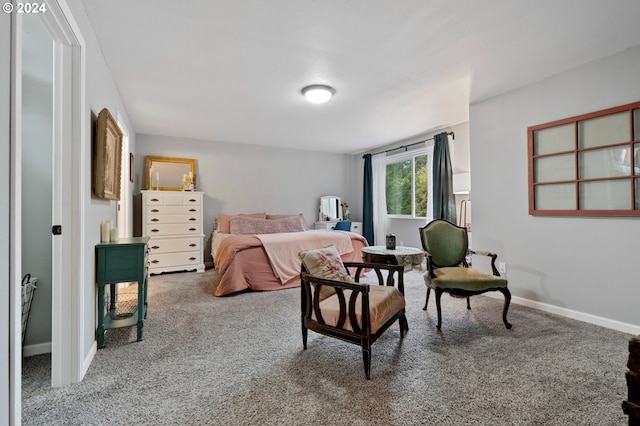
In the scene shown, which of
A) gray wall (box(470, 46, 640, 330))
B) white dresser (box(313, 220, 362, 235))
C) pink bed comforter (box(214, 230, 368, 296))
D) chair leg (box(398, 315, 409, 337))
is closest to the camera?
chair leg (box(398, 315, 409, 337))

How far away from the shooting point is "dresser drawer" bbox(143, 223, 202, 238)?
478 cm

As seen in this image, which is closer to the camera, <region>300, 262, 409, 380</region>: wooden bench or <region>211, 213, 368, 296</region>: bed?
<region>300, 262, 409, 380</region>: wooden bench

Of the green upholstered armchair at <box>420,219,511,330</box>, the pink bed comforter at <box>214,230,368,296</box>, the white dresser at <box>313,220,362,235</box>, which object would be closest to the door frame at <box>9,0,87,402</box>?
the pink bed comforter at <box>214,230,368,296</box>

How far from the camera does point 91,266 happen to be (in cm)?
210

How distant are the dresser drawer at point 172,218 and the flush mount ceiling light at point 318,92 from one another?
2983mm

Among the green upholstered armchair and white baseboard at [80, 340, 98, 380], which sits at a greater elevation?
the green upholstered armchair

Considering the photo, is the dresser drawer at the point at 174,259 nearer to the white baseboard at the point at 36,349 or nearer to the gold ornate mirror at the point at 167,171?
the gold ornate mirror at the point at 167,171

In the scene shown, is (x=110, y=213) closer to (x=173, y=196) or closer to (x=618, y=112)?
(x=173, y=196)

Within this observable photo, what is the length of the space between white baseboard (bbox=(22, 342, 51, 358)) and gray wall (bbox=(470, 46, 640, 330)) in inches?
168

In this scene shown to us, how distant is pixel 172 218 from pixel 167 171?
0.97m

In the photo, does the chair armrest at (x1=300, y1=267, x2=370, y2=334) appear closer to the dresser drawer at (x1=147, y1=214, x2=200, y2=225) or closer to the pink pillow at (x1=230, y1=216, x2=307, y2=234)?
the pink pillow at (x1=230, y1=216, x2=307, y2=234)

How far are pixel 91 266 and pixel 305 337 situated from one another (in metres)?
1.60

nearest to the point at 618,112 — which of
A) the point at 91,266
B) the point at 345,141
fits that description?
the point at 345,141

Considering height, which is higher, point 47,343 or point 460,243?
point 460,243
